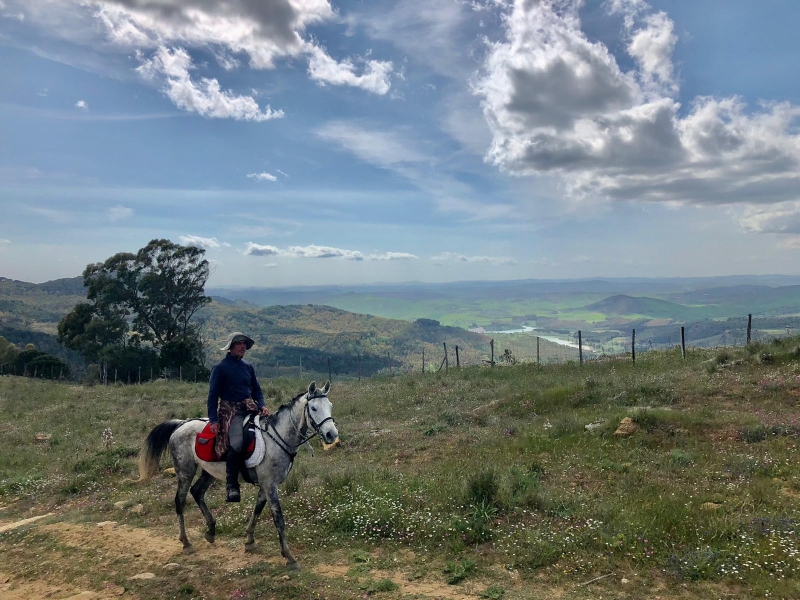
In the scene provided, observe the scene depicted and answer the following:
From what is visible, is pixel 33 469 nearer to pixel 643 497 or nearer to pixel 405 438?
pixel 405 438

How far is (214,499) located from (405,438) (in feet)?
20.5

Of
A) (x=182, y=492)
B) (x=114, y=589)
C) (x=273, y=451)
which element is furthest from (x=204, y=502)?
(x=273, y=451)

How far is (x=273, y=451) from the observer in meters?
7.41

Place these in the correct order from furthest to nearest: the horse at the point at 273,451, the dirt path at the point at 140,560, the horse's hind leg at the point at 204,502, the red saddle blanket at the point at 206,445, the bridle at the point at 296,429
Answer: the horse's hind leg at the point at 204,502 < the red saddle blanket at the point at 206,445 < the bridle at the point at 296,429 < the horse at the point at 273,451 < the dirt path at the point at 140,560

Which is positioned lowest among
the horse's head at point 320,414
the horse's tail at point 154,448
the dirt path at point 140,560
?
the dirt path at point 140,560

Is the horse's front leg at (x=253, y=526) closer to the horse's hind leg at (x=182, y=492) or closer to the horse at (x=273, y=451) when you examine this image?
the horse at (x=273, y=451)

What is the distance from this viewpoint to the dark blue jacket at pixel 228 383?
752 centimetres

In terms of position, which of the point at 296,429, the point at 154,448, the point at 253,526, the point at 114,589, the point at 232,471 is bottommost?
the point at 114,589

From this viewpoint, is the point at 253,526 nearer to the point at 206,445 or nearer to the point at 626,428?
the point at 206,445

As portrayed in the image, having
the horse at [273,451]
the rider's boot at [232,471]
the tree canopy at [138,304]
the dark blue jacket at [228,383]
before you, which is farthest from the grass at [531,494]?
the tree canopy at [138,304]

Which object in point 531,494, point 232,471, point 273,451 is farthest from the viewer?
point 531,494

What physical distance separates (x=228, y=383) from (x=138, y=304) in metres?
54.8

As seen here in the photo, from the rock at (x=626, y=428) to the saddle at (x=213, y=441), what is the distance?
933 cm

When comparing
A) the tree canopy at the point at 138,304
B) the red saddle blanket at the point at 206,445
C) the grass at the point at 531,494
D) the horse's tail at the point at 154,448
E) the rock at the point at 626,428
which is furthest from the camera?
the tree canopy at the point at 138,304
